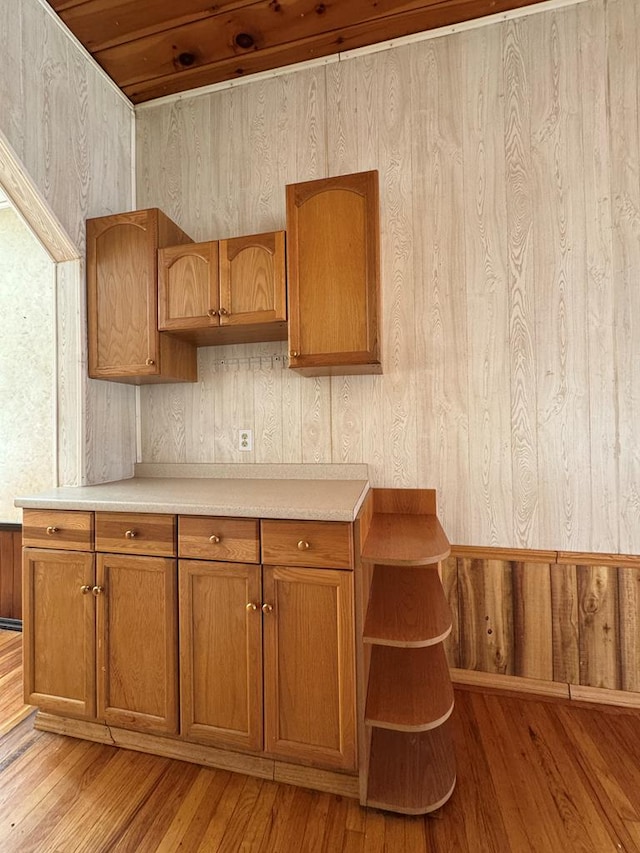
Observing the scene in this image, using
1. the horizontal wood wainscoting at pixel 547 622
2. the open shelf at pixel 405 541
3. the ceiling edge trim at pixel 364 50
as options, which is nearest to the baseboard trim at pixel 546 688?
the horizontal wood wainscoting at pixel 547 622

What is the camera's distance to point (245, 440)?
213 cm

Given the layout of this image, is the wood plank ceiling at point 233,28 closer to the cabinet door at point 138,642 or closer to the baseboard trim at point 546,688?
the cabinet door at point 138,642

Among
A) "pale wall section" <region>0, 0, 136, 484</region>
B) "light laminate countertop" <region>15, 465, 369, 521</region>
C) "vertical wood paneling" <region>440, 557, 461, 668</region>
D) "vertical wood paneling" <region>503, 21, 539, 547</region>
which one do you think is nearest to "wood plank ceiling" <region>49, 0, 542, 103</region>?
"pale wall section" <region>0, 0, 136, 484</region>

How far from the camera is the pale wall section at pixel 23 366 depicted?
2.52 m

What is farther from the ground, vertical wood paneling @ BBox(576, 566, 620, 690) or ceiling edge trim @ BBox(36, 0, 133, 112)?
ceiling edge trim @ BBox(36, 0, 133, 112)

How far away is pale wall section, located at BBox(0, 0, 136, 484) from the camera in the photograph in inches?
67.5

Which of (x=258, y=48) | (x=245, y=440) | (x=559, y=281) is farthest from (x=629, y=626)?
(x=258, y=48)

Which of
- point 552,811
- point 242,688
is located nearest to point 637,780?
point 552,811

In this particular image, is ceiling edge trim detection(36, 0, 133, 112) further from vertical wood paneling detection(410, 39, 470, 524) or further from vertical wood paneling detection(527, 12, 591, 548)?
vertical wood paneling detection(527, 12, 591, 548)

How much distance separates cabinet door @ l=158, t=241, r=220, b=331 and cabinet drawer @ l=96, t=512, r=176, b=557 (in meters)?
0.83

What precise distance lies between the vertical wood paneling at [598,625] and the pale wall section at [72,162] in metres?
2.25

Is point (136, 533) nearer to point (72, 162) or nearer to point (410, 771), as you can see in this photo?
point (410, 771)

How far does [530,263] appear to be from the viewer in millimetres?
1830

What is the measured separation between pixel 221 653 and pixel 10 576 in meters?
1.89
